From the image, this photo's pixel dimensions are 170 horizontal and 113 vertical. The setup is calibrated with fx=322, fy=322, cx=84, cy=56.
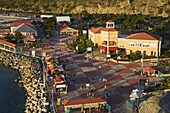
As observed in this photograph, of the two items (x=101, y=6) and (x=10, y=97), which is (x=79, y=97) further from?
(x=101, y=6)

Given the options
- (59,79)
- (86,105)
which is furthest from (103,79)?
(86,105)

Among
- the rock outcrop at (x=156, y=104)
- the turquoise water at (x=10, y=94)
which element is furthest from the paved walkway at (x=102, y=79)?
the turquoise water at (x=10, y=94)

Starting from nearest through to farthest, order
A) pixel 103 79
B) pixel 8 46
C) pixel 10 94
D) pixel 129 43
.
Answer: pixel 10 94 < pixel 103 79 < pixel 129 43 < pixel 8 46

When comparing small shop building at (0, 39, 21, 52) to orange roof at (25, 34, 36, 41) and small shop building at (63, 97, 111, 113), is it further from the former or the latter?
small shop building at (63, 97, 111, 113)

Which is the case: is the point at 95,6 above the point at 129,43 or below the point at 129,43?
above

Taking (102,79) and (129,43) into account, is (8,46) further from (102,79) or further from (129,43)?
(102,79)
